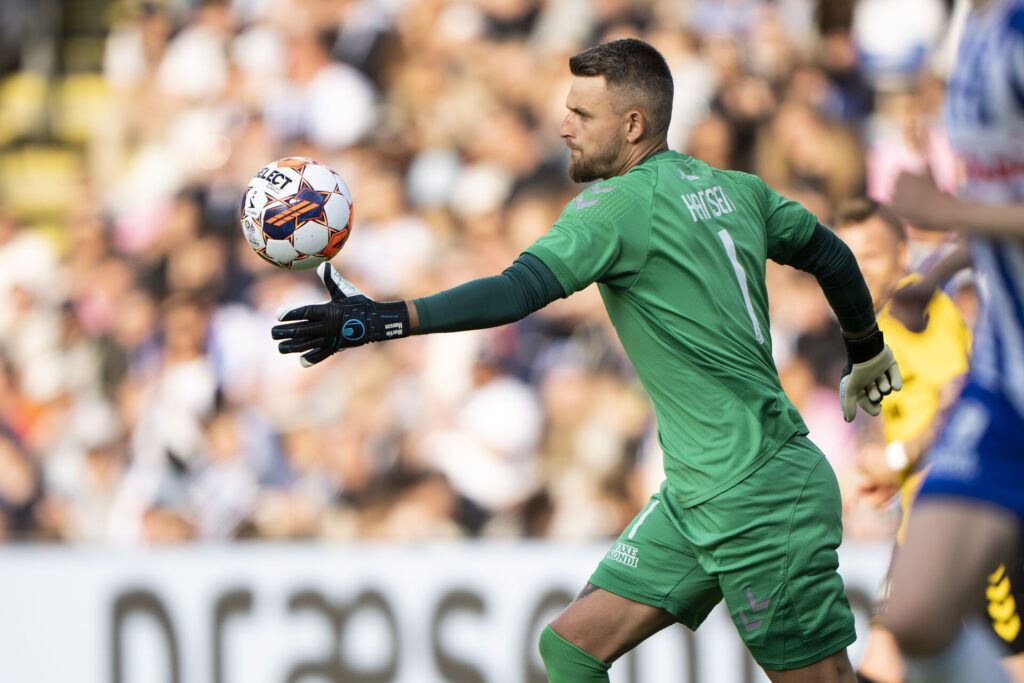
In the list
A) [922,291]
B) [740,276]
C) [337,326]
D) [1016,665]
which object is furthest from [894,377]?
[337,326]

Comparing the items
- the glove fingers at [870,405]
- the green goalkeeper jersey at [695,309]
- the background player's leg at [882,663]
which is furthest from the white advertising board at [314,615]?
the green goalkeeper jersey at [695,309]

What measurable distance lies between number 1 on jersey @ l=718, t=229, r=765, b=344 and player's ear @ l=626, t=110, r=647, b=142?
0.40m

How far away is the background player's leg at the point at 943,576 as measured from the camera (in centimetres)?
305

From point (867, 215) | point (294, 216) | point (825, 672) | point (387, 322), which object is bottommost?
point (825, 672)

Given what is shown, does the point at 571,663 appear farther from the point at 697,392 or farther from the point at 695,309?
the point at 695,309

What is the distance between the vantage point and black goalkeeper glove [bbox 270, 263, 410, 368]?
10.1 feet

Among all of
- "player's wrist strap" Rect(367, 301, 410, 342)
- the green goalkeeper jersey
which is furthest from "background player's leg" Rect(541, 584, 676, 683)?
"player's wrist strap" Rect(367, 301, 410, 342)

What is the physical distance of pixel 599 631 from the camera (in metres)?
3.84

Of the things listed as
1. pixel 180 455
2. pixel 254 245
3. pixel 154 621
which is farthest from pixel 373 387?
pixel 254 245

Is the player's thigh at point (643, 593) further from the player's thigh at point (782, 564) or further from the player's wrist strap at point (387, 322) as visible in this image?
the player's wrist strap at point (387, 322)

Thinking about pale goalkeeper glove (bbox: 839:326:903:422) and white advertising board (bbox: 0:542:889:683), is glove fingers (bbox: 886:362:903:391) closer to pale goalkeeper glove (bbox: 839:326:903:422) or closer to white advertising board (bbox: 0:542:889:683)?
pale goalkeeper glove (bbox: 839:326:903:422)

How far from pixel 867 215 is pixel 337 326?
2977 millimetres

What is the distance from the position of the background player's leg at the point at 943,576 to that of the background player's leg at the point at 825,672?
432mm

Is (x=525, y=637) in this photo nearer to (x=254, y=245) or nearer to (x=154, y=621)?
(x=154, y=621)
